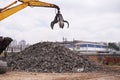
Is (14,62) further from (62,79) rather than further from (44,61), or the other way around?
(62,79)

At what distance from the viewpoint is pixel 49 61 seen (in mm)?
22812

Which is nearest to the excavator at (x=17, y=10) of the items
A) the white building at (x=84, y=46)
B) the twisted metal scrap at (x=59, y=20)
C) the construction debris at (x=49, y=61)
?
the twisted metal scrap at (x=59, y=20)

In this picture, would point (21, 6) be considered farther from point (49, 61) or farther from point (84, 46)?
point (84, 46)

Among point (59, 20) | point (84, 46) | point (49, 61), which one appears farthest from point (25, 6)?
point (84, 46)

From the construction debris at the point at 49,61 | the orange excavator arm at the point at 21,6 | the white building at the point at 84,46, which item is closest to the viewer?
the orange excavator arm at the point at 21,6

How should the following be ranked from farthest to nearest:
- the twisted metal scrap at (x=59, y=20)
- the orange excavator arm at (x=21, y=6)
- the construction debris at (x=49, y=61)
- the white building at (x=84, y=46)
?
the white building at (x=84, y=46) < the construction debris at (x=49, y=61) < the orange excavator arm at (x=21, y=6) < the twisted metal scrap at (x=59, y=20)

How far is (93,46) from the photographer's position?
7025cm

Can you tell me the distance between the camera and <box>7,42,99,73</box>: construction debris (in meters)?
22.1

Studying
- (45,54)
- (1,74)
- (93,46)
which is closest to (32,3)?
(1,74)

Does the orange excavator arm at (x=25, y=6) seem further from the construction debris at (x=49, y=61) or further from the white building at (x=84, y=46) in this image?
the white building at (x=84, y=46)

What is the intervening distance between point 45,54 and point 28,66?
79.0 inches

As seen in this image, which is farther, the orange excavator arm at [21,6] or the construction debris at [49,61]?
the construction debris at [49,61]

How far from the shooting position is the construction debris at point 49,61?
22052 millimetres

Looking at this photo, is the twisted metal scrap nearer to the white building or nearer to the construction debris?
the construction debris
